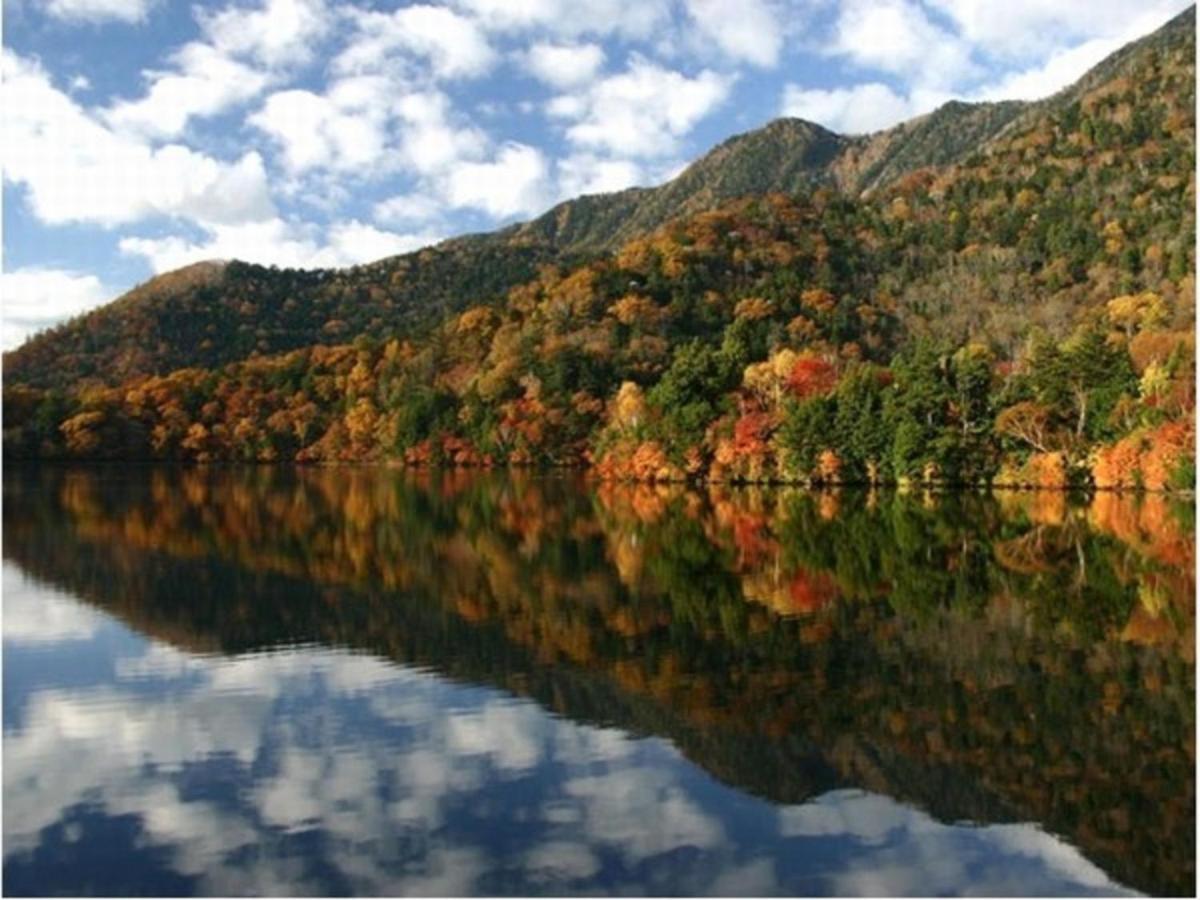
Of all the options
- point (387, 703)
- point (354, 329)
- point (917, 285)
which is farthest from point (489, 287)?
point (387, 703)

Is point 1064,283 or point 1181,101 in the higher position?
point 1181,101

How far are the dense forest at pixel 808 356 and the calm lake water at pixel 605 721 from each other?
1081 inches

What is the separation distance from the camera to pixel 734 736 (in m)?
13.9

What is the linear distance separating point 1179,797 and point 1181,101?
123056 mm

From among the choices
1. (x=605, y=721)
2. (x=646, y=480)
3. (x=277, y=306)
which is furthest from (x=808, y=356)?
(x=277, y=306)

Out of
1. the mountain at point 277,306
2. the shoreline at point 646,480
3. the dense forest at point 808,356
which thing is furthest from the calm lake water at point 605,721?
the mountain at point 277,306

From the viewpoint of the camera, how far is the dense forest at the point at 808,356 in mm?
56875

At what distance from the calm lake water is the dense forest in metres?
27.4

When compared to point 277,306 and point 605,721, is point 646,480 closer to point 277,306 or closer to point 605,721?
point 605,721

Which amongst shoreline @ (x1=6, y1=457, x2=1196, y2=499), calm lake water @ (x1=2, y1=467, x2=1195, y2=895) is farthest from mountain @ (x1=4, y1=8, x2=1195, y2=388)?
calm lake water @ (x1=2, y1=467, x2=1195, y2=895)

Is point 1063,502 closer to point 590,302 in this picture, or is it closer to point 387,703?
point 387,703

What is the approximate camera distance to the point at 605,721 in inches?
585

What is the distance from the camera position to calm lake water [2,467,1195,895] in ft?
34.6

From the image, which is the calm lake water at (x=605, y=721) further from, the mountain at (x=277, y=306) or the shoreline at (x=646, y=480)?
the mountain at (x=277, y=306)
